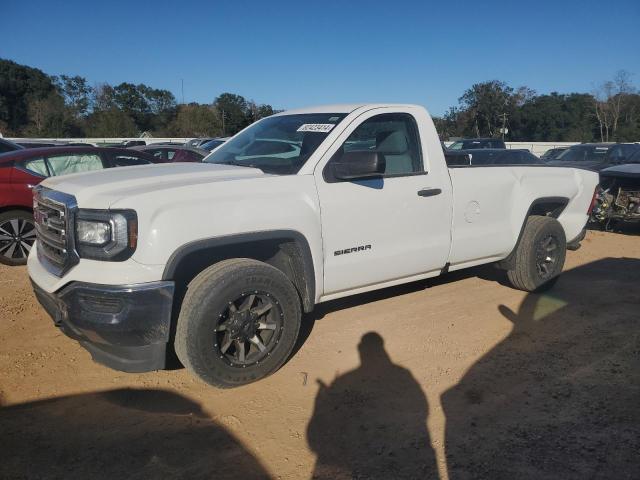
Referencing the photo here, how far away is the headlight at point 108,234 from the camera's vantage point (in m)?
2.95

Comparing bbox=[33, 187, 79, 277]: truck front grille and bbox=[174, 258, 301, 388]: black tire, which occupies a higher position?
bbox=[33, 187, 79, 277]: truck front grille

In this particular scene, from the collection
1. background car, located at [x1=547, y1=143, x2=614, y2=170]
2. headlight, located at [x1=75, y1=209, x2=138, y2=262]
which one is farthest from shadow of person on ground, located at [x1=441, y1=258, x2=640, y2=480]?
background car, located at [x1=547, y1=143, x2=614, y2=170]

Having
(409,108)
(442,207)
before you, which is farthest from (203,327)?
(409,108)

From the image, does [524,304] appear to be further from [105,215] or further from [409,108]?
[105,215]

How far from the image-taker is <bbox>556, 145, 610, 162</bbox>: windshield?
1382cm

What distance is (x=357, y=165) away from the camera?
3613 millimetres

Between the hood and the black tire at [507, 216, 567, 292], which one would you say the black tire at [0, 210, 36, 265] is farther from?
the black tire at [507, 216, 567, 292]

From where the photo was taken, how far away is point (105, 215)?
2973mm

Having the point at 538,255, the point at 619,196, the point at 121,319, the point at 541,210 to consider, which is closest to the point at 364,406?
the point at 121,319

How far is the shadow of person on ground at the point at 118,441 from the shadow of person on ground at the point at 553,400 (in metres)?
1.27

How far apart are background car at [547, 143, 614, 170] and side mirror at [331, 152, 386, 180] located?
11.3 metres

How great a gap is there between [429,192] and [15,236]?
538cm

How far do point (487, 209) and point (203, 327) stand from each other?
2893mm

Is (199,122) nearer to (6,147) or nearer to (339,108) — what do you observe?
(6,147)
